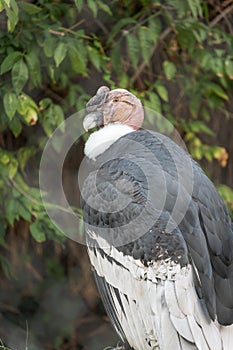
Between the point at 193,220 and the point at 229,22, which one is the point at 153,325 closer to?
the point at 193,220

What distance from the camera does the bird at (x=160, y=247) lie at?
3064 mm

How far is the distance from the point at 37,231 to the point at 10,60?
2.94ft

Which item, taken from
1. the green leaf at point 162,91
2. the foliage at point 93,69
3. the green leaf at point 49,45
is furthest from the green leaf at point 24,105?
the green leaf at point 162,91

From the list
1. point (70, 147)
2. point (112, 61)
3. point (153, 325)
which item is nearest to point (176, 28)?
point (112, 61)

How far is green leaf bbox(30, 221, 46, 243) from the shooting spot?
4484mm

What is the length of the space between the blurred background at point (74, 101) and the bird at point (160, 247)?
1052 mm

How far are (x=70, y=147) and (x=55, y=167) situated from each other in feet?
0.50

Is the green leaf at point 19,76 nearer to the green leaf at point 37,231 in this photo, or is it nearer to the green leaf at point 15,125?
the green leaf at point 15,125

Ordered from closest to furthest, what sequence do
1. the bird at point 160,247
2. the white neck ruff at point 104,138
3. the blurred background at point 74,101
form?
the bird at point 160,247 → the white neck ruff at point 104,138 → the blurred background at point 74,101

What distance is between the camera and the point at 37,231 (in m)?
4.50

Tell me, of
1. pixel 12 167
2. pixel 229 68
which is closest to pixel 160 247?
pixel 12 167

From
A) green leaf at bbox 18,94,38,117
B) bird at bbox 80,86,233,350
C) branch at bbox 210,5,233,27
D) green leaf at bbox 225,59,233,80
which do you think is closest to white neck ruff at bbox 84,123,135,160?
bird at bbox 80,86,233,350

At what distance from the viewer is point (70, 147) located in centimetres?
492

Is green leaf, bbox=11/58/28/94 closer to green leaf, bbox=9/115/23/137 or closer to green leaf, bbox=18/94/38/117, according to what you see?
green leaf, bbox=18/94/38/117
